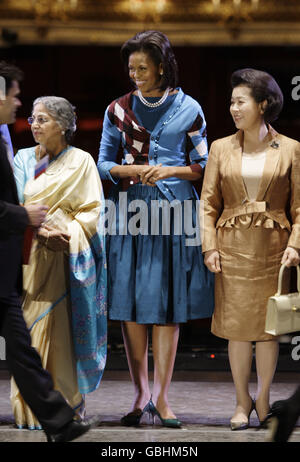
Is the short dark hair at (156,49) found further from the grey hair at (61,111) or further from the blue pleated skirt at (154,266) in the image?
the blue pleated skirt at (154,266)

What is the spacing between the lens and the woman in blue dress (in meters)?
4.30

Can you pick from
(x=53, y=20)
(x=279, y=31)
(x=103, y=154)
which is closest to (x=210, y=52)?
(x=279, y=31)

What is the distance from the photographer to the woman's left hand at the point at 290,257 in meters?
4.07

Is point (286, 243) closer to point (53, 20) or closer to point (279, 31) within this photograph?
point (279, 31)

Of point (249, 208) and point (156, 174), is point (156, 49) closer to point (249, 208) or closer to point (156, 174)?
point (156, 174)

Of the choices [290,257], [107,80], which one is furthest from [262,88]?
[107,80]

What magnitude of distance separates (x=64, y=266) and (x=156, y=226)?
0.51 metres

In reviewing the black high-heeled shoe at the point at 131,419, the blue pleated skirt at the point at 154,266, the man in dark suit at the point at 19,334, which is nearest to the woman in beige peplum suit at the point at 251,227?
the blue pleated skirt at the point at 154,266

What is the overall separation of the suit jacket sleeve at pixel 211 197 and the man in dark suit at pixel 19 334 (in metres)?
1.02

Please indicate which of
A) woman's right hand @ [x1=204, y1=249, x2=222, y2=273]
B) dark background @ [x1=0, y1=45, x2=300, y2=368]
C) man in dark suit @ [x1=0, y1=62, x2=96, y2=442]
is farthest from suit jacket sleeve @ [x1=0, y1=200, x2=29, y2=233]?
dark background @ [x1=0, y1=45, x2=300, y2=368]

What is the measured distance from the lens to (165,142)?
14.2ft

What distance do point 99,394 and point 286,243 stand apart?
62.2 inches

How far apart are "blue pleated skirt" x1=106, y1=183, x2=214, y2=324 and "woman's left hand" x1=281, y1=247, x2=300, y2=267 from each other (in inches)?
18.3

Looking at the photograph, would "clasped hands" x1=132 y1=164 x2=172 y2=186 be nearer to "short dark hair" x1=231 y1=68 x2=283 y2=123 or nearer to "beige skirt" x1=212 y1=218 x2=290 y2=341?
"beige skirt" x1=212 y1=218 x2=290 y2=341
